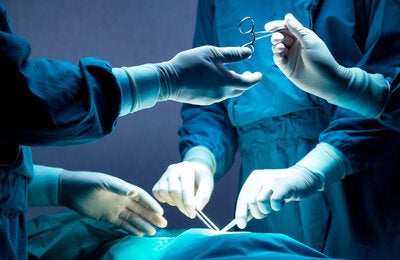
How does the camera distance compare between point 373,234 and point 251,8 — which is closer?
point 373,234

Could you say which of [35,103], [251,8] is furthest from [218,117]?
[35,103]

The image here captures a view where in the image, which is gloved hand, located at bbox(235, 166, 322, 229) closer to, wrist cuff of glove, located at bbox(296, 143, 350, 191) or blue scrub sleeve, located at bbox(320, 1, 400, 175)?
wrist cuff of glove, located at bbox(296, 143, 350, 191)

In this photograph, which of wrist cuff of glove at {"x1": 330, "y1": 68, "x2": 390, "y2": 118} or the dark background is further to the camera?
the dark background

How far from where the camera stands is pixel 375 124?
1923 mm

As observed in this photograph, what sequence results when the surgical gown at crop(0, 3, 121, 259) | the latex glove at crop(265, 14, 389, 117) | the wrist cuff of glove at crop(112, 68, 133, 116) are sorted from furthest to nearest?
the latex glove at crop(265, 14, 389, 117)
the wrist cuff of glove at crop(112, 68, 133, 116)
the surgical gown at crop(0, 3, 121, 259)

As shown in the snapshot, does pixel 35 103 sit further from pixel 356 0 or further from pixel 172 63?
pixel 356 0

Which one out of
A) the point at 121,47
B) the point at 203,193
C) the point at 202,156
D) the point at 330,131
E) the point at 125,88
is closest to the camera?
the point at 125,88

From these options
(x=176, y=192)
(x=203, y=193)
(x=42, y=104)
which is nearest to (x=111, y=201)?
(x=176, y=192)

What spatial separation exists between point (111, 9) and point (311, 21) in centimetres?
136

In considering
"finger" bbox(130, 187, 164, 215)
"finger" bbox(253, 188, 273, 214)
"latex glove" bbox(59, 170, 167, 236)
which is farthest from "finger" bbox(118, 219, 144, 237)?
"finger" bbox(253, 188, 273, 214)

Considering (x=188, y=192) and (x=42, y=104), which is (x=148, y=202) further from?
Answer: (x=42, y=104)

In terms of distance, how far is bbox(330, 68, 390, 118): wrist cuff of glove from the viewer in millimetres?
1748

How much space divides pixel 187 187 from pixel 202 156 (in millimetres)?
261

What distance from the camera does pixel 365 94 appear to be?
1.75 m
